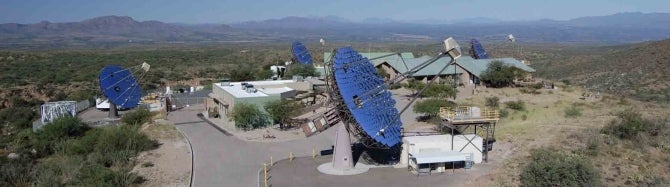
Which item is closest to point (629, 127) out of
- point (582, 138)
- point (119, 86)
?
point (582, 138)

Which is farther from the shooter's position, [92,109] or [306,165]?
[92,109]

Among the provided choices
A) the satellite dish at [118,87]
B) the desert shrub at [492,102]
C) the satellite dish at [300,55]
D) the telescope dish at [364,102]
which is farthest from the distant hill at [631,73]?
the satellite dish at [118,87]

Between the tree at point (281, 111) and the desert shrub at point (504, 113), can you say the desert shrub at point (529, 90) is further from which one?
the tree at point (281, 111)

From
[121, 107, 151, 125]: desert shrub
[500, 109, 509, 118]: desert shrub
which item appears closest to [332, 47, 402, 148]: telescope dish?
[500, 109, 509, 118]: desert shrub

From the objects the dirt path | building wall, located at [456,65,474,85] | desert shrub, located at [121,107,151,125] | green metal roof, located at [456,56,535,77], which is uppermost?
green metal roof, located at [456,56,535,77]

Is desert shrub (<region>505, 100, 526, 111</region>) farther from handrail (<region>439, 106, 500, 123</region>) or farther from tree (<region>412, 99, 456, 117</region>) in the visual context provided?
handrail (<region>439, 106, 500, 123</region>)

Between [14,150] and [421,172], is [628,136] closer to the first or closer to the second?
[421,172]

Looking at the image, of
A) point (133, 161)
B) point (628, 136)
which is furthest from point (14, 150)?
point (628, 136)

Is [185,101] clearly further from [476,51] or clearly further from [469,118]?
[476,51]
